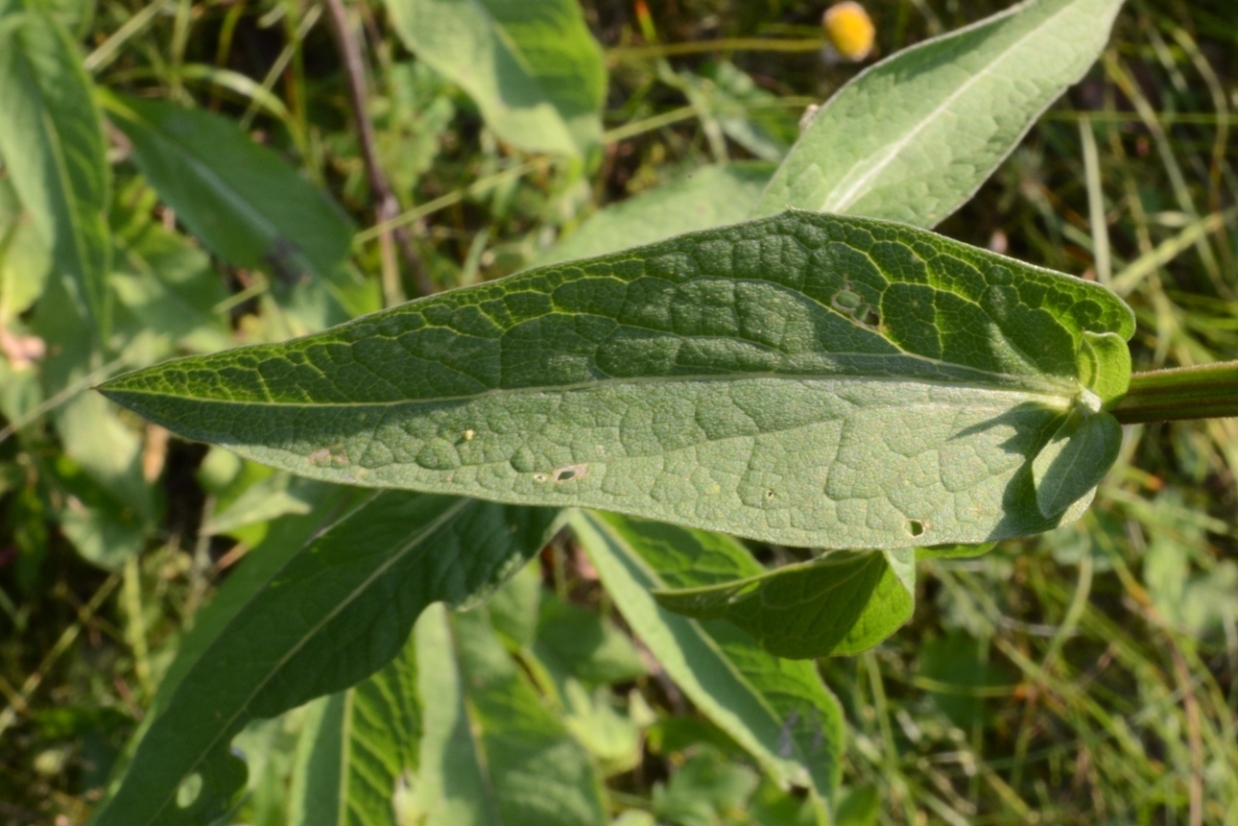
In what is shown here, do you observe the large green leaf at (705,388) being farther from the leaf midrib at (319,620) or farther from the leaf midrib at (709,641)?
the leaf midrib at (709,641)

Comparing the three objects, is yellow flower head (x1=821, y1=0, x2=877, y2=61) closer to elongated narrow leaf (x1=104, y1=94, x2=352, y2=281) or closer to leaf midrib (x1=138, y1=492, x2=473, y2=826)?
elongated narrow leaf (x1=104, y1=94, x2=352, y2=281)

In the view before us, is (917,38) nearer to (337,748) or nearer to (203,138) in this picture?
(203,138)

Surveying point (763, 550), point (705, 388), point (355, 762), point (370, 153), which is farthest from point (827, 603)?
point (763, 550)

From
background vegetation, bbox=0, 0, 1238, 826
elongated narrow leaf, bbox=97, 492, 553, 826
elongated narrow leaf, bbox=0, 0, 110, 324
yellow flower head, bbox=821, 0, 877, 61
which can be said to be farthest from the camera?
yellow flower head, bbox=821, 0, 877, 61

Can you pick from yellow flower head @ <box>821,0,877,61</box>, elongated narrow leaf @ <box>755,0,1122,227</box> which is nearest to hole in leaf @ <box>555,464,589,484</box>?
elongated narrow leaf @ <box>755,0,1122,227</box>

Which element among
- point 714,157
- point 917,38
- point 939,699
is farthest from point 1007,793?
point 917,38

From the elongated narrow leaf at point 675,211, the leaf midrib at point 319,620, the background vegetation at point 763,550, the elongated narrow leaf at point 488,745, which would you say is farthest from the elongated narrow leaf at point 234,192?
the leaf midrib at point 319,620
